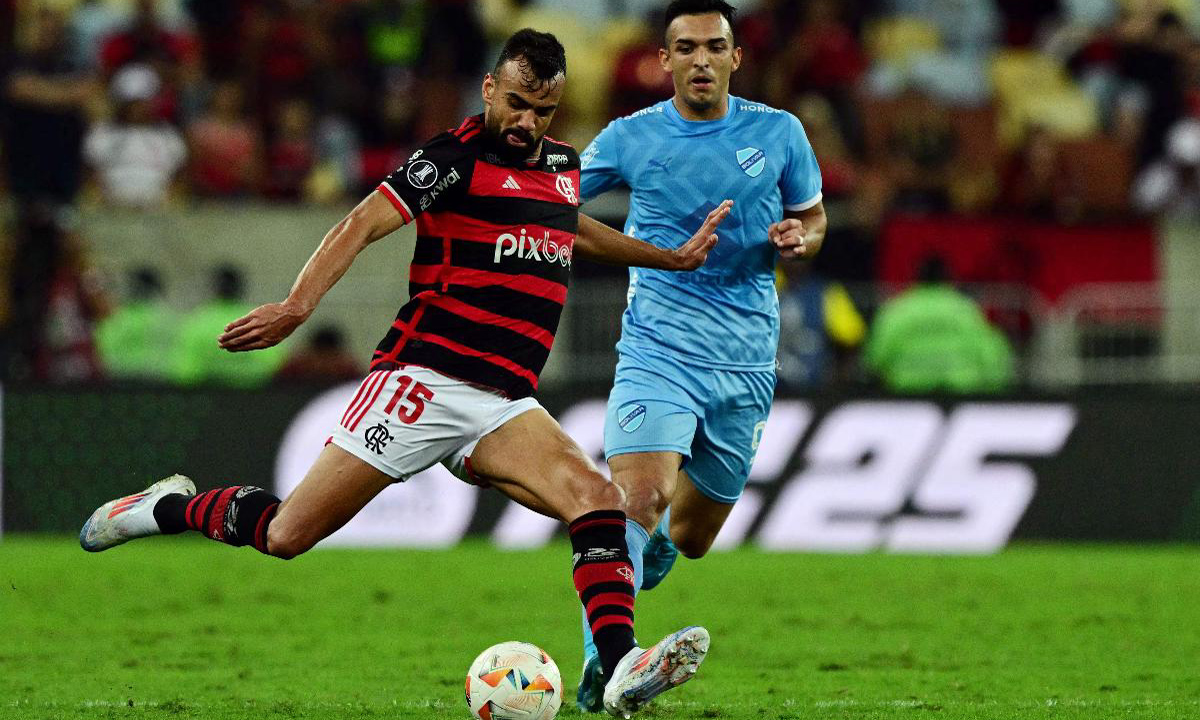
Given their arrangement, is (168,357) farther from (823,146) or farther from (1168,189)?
(1168,189)

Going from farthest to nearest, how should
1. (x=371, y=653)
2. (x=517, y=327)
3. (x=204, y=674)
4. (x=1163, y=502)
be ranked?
(x=1163, y=502), (x=371, y=653), (x=204, y=674), (x=517, y=327)

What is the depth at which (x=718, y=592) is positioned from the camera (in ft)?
38.1

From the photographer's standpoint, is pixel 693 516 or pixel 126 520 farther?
pixel 693 516

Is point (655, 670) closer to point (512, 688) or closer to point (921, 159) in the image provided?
point (512, 688)

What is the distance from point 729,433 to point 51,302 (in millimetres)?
9135

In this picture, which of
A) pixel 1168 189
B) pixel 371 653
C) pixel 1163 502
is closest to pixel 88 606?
pixel 371 653

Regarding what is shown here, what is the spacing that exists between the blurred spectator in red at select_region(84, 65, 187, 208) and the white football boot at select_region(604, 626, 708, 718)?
10987mm

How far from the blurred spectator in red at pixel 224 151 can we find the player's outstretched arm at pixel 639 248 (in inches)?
383

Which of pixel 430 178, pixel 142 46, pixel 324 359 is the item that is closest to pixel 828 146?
pixel 324 359

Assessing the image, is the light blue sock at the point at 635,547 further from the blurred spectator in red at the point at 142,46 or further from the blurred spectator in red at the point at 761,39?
the blurred spectator in red at the point at 142,46

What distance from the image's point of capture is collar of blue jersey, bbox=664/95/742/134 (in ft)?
26.0

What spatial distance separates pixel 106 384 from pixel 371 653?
21.2 ft

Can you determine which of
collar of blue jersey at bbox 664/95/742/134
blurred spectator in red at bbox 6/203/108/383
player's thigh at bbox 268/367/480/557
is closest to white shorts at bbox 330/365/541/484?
player's thigh at bbox 268/367/480/557

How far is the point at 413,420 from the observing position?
6.70 meters
